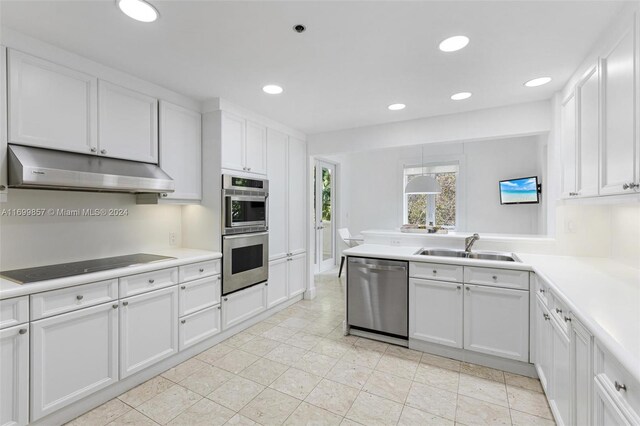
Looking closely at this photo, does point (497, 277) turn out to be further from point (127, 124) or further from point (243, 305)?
point (127, 124)

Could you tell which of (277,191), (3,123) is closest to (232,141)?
(277,191)

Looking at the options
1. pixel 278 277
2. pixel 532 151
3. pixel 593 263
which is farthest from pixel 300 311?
pixel 532 151

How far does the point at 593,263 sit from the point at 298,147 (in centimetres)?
332

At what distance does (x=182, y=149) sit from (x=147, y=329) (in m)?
1.62

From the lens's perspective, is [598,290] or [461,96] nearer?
[598,290]

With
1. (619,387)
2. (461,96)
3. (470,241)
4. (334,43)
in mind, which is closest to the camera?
(619,387)

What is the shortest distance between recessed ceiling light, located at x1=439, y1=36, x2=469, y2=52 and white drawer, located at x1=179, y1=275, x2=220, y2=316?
267 cm

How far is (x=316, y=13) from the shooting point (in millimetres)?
1618

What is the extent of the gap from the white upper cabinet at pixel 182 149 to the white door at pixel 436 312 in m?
2.33

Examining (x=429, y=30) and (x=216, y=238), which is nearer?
(x=429, y=30)

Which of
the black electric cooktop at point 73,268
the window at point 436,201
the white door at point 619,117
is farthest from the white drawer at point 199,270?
the window at point 436,201

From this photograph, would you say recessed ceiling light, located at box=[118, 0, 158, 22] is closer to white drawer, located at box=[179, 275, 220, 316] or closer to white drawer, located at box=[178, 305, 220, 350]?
white drawer, located at box=[179, 275, 220, 316]

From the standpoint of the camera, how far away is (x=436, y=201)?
19.9ft

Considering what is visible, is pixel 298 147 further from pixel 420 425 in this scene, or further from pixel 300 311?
pixel 420 425
